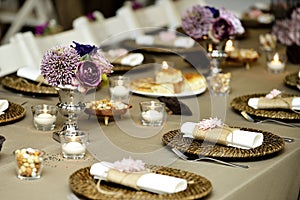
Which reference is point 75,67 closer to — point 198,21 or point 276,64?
point 198,21

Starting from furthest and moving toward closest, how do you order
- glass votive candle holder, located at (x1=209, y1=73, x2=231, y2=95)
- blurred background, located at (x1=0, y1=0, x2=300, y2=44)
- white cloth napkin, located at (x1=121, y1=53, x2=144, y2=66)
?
1. blurred background, located at (x1=0, y1=0, x2=300, y2=44)
2. white cloth napkin, located at (x1=121, y1=53, x2=144, y2=66)
3. glass votive candle holder, located at (x1=209, y1=73, x2=231, y2=95)

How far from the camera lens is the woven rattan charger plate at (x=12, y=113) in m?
2.32

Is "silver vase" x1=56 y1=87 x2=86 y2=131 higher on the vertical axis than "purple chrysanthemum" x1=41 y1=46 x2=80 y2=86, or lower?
lower

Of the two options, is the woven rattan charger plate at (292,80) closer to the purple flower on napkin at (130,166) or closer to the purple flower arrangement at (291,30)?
the purple flower arrangement at (291,30)

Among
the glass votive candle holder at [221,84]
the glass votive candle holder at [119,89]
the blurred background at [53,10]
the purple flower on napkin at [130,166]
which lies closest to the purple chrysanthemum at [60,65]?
the purple flower on napkin at [130,166]

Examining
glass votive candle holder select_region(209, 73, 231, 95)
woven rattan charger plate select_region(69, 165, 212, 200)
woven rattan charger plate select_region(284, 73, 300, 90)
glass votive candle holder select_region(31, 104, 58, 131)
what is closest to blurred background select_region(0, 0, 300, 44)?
woven rattan charger plate select_region(284, 73, 300, 90)

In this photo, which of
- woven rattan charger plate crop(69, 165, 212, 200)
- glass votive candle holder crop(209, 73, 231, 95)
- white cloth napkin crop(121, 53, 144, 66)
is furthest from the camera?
white cloth napkin crop(121, 53, 144, 66)

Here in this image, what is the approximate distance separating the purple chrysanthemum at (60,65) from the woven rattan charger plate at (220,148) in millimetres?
340

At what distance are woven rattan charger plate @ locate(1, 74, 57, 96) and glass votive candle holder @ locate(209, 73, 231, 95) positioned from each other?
24.3 inches

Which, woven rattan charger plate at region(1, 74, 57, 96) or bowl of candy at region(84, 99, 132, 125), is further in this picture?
woven rattan charger plate at region(1, 74, 57, 96)

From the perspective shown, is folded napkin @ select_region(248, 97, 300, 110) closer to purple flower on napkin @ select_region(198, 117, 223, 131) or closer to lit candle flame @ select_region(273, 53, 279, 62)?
purple flower on napkin @ select_region(198, 117, 223, 131)

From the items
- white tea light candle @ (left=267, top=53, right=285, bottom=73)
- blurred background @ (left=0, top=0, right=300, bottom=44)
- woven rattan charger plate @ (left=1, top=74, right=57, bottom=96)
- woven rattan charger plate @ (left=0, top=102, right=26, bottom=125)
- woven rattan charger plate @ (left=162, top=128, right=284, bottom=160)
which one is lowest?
blurred background @ (left=0, top=0, right=300, bottom=44)

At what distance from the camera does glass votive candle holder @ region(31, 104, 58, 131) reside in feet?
7.36

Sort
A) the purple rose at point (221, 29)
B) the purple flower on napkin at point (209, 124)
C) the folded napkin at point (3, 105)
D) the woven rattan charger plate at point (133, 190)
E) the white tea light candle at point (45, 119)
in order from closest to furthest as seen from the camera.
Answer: the woven rattan charger plate at point (133, 190) < the purple flower on napkin at point (209, 124) < the white tea light candle at point (45, 119) < the folded napkin at point (3, 105) < the purple rose at point (221, 29)
